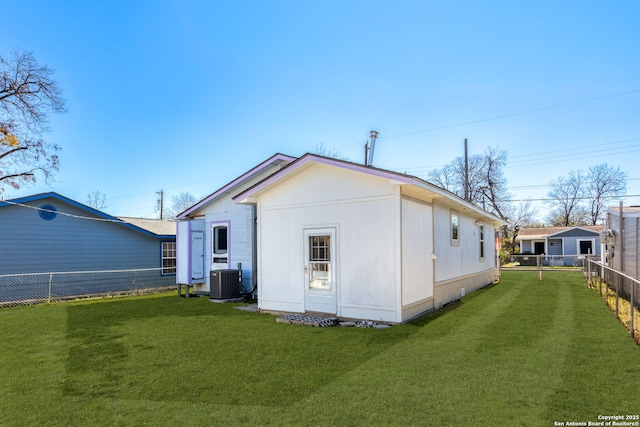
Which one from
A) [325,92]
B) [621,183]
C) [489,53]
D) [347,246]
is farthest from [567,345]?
[621,183]

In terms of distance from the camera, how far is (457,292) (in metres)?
11.2

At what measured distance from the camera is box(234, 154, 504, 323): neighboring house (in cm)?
747

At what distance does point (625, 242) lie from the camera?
10711mm

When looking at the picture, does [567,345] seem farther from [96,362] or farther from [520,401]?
[96,362]

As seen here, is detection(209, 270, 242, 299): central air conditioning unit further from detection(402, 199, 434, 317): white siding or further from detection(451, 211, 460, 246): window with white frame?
detection(451, 211, 460, 246): window with white frame

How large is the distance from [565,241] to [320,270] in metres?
30.3

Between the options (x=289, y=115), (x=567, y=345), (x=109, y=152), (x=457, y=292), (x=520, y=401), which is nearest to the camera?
(x=520, y=401)

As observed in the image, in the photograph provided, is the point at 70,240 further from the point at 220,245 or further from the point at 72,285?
the point at 220,245

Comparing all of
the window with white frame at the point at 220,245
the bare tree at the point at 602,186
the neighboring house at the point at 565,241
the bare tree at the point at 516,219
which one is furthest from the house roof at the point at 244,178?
the bare tree at the point at 602,186

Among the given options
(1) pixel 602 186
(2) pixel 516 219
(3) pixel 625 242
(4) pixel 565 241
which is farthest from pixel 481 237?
(1) pixel 602 186

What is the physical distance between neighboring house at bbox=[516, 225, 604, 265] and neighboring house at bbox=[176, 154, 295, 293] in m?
25.6

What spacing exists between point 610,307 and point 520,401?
23.6 feet

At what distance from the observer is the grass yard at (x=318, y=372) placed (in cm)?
351

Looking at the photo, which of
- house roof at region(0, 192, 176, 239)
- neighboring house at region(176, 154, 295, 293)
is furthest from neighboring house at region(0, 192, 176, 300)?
neighboring house at region(176, 154, 295, 293)
